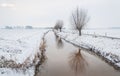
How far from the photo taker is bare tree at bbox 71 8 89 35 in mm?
40494

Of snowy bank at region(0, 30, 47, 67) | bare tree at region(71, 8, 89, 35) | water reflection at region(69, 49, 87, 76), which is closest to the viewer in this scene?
water reflection at region(69, 49, 87, 76)

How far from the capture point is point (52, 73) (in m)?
10.4

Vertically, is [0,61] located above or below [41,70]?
above

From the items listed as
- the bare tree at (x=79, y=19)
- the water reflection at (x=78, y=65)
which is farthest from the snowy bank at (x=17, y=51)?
the bare tree at (x=79, y=19)

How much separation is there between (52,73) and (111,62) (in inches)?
224

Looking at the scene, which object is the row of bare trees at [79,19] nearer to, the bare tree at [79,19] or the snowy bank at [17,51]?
the bare tree at [79,19]

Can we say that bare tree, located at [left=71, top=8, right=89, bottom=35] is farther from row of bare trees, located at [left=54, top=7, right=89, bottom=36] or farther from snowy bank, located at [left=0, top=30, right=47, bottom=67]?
snowy bank, located at [left=0, top=30, right=47, bottom=67]

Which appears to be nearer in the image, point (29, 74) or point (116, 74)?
point (29, 74)

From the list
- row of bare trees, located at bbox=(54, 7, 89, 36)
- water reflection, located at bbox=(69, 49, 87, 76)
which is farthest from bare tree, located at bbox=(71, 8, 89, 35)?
water reflection, located at bbox=(69, 49, 87, 76)

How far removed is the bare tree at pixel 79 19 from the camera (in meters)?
40.5

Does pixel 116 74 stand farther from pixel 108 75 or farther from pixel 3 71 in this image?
pixel 3 71

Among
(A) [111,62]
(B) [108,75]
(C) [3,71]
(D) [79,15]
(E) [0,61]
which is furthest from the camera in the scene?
(D) [79,15]

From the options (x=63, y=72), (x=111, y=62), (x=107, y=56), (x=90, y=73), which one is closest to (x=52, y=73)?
(x=63, y=72)

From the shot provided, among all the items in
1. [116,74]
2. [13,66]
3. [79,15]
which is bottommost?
[116,74]
